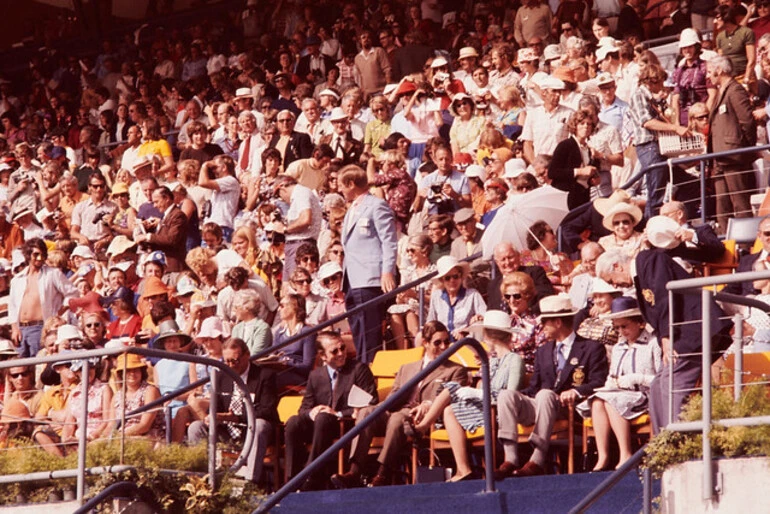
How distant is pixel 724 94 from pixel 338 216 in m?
4.10

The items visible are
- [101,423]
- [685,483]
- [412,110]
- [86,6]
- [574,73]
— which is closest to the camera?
[685,483]

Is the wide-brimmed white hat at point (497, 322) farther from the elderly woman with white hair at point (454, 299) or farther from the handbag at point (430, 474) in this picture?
the elderly woman with white hair at point (454, 299)

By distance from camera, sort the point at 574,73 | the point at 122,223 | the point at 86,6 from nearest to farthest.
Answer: the point at 574,73
the point at 122,223
the point at 86,6

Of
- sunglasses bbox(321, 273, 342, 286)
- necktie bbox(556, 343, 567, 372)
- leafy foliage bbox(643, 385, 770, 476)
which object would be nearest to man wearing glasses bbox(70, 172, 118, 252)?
sunglasses bbox(321, 273, 342, 286)

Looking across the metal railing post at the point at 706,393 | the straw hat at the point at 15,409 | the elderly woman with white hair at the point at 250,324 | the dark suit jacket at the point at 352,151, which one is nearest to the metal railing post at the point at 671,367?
the metal railing post at the point at 706,393

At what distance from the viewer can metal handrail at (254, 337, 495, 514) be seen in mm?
11242

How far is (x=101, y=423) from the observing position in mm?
11805

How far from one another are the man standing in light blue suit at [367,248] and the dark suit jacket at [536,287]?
0.88 m

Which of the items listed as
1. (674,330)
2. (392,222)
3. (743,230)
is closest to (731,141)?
(743,230)

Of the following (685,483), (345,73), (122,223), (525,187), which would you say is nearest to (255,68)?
(345,73)

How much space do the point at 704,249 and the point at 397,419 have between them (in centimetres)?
250

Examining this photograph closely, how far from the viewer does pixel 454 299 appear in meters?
14.5

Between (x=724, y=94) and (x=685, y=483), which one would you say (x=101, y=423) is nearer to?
(x=685, y=483)

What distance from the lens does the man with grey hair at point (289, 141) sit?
20.3 m
